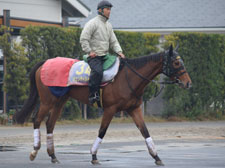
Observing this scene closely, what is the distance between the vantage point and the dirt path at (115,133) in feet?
55.2

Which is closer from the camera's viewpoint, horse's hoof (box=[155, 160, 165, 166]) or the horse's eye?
horse's hoof (box=[155, 160, 165, 166])

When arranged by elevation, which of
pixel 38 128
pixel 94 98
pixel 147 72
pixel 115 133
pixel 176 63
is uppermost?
pixel 176 63

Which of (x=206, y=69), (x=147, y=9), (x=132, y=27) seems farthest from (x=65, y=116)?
(x=147, y=9)

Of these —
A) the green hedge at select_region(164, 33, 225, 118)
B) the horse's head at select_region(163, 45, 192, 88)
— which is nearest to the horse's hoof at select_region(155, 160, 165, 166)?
the horse's head at select_region(163, 45, 192, 88)

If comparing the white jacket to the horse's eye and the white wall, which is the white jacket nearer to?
the horse's eye

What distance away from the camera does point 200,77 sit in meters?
25.1

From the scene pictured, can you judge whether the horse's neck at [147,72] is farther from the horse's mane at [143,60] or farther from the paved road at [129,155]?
the paved road at [129,155]

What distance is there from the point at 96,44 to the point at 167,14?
20.8 metres

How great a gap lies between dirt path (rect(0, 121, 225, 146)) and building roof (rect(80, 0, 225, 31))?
31.5ft

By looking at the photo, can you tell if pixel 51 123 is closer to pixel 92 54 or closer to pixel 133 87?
pixel 92 54

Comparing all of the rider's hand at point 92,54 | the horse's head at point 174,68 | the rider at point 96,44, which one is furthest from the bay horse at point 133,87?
the rider's hand at point 92,54

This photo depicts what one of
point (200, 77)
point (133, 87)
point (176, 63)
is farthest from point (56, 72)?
point (200, 77)

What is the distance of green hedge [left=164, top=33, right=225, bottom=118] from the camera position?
24797 mm

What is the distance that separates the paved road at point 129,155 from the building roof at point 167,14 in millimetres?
14785
